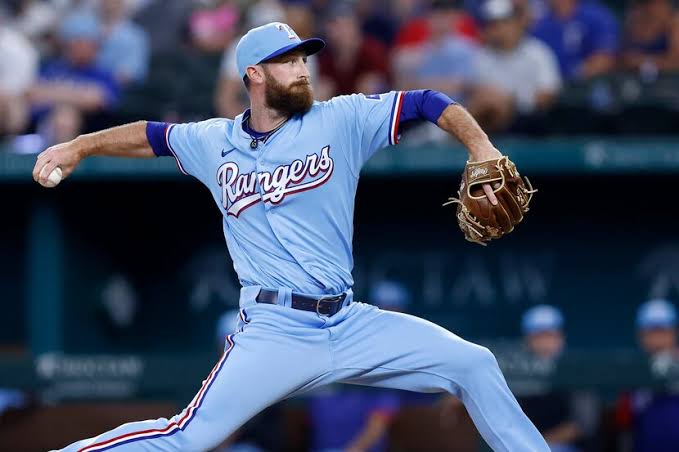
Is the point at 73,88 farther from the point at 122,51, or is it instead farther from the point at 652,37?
the point at 652,37

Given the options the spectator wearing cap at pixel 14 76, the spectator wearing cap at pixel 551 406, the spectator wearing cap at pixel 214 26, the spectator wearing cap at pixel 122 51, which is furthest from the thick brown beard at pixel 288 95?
the spectator wearing cap at pixel 214 26

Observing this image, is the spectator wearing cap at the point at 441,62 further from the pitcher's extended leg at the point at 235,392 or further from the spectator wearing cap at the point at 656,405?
the pitcher's extended leg at the point at 235,392

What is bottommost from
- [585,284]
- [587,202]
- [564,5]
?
[585,284]

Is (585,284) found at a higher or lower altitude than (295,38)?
lower

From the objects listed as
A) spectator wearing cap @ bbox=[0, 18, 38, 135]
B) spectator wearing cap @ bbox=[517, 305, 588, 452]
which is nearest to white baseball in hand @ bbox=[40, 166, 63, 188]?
spectator wearing cap @ bbox=[517, 305, 588, 452]

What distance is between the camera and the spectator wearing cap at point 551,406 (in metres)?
7.32

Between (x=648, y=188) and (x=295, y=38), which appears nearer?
(x=295, y=38)

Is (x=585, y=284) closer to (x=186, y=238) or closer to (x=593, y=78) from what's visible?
(x=593, y=78)

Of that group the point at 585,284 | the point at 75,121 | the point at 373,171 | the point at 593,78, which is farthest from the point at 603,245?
the point at 75,121

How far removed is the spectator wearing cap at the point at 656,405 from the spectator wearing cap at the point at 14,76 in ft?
14.2

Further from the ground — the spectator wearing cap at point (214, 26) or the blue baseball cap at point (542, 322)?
the spectator wearing cap at point (214, 26)

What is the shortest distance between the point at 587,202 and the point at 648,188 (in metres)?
0.43

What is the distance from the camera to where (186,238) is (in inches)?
372

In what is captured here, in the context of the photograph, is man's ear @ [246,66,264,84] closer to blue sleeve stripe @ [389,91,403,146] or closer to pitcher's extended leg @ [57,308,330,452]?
blue sleeve stripe @ [389,91,403,146]
